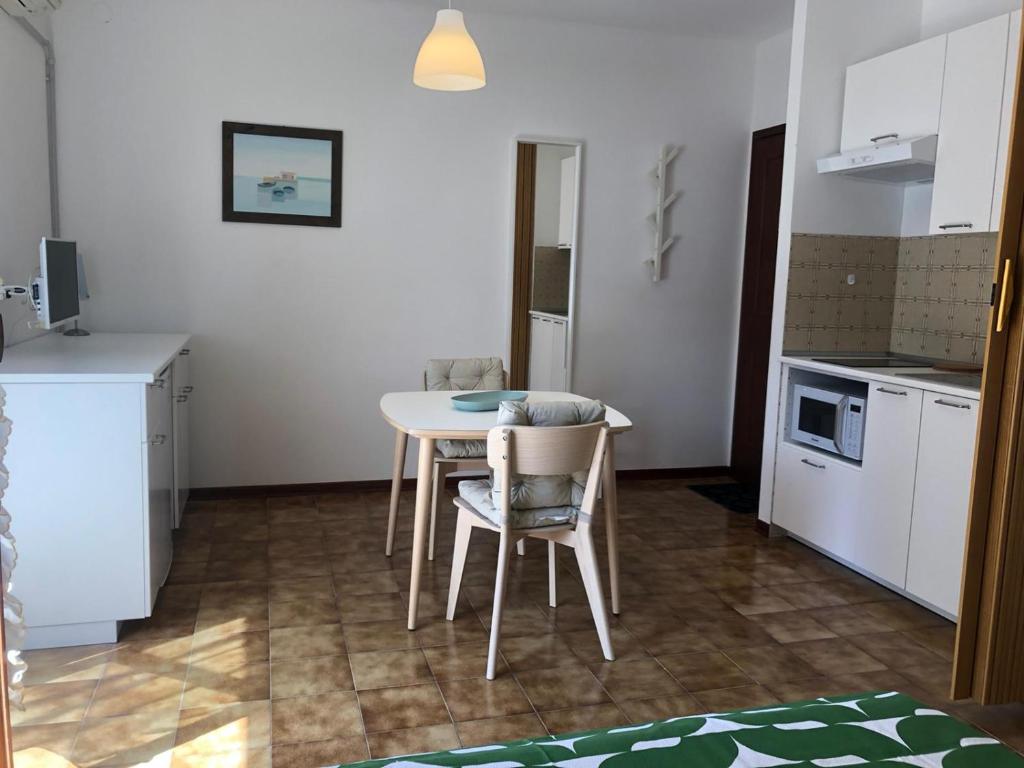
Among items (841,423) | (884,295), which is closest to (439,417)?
(841,423)

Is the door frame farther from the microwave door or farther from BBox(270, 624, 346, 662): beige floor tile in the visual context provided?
BBox(270, 624, 346, 662): beige floor tile

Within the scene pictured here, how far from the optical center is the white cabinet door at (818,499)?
3693mm

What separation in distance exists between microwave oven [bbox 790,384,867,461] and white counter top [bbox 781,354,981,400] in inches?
3.8

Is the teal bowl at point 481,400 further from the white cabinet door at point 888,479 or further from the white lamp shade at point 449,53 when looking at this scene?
the white cabinet door at point 888,479

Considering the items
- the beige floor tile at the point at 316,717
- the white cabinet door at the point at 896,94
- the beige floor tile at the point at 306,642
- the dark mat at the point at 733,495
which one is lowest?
the beige floor tile at the point at 306,642

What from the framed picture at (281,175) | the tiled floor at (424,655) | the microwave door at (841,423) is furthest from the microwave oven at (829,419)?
the framed picture at (281,175)

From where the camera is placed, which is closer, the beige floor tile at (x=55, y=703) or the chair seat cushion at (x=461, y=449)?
the beige floor tile at (x=55, y=703)

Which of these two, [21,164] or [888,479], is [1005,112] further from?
[21,164]

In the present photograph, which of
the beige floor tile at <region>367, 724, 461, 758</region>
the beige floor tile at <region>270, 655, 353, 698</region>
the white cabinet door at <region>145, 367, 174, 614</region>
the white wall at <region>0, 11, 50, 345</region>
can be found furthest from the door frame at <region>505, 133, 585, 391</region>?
the beige floor tile at <region>367, 724, 461, 758</region>

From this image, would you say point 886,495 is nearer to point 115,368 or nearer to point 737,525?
point 737,525

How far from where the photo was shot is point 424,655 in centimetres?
285

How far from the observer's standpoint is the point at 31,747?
2.25 m

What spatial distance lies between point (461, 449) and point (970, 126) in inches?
93.8

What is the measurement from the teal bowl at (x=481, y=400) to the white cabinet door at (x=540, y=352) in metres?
1.39
